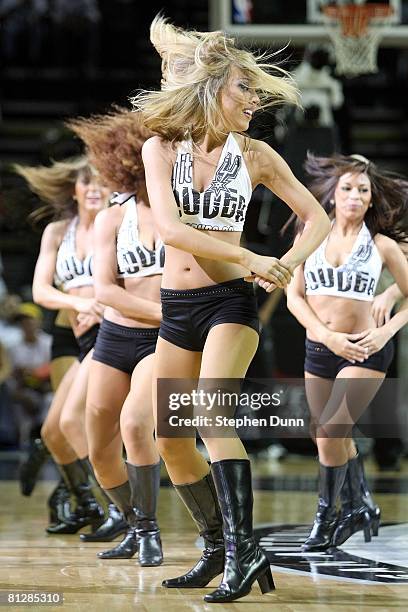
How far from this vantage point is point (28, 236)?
26.3ft

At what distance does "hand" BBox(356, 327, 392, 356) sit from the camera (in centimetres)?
536

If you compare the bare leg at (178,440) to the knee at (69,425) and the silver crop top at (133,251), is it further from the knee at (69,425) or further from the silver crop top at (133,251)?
the knee at (69,425)

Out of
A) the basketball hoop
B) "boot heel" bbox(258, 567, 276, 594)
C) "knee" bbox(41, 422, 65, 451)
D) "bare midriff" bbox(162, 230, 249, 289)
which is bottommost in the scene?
"boot heel" bbox(258, 567, 276, 594)

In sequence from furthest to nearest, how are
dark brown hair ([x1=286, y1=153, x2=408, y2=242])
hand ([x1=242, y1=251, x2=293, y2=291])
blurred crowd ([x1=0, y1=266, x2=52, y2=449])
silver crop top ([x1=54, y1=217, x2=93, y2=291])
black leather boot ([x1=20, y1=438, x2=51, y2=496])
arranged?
blurred crowd ([x1=0, y1=266, x2=52, y2=449]) < black leather boot ([x1=20, y1=438, x2=51, y2=496]) < silver crop top ([x1=54, y1=217, x2=93, y2=291]) < dark brown hair ([x1=286, y1=153, x2=408, y2=242]) < hand ([x1=242, y1=251, x2=293, y2=291])

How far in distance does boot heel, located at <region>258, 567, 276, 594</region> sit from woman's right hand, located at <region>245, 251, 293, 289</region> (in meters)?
1.03

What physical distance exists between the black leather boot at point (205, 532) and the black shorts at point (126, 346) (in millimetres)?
854

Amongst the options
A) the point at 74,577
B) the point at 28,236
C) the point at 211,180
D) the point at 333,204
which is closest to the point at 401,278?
the point at 333,204

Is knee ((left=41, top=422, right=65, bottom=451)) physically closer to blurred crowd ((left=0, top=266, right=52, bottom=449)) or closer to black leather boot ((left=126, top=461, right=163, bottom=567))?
black leather boot ((left=126, top=461, right=163, bottom=567))

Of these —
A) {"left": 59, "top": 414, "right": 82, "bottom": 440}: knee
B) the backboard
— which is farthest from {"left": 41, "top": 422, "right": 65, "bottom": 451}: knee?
the backboard

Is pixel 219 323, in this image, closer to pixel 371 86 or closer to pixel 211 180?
pixel 211 180

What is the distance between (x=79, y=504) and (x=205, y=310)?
8.17 ft

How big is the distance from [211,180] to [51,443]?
2.63m

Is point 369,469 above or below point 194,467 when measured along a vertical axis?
below

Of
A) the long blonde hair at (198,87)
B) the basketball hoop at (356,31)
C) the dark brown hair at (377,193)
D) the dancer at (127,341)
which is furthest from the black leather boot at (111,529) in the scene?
the basketball hoop at (356,31)
